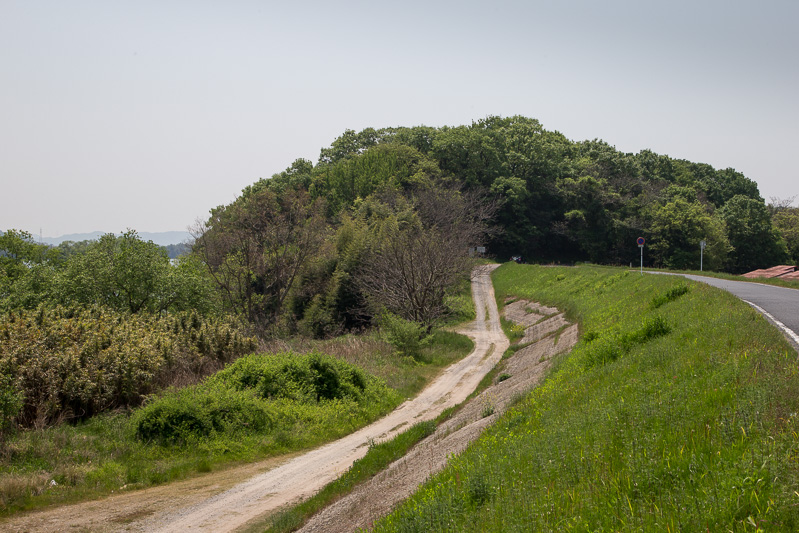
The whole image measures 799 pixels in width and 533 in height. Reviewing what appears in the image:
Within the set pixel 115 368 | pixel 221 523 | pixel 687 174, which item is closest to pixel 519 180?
pixel 687 174

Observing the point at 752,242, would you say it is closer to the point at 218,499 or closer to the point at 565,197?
the point at 565,197

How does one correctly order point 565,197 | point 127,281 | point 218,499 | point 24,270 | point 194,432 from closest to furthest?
point 218,499
point 194,432
point 127,281
point 24,270
point 565,197

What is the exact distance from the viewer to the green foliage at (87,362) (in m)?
17.4

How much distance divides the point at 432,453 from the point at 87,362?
1270 centimetres

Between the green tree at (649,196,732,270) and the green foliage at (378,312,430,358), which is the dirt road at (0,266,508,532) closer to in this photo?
the green foliage at (378,312,430,358)

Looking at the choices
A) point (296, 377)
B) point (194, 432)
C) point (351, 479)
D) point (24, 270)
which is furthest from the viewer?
point (24, 270)

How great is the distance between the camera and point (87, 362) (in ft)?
62.8

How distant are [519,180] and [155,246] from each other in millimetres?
46649

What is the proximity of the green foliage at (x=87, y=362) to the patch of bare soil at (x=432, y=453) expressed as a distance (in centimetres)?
1036

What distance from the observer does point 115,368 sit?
19516 millimetres

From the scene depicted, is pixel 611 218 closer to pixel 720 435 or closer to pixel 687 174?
pixel 687 174

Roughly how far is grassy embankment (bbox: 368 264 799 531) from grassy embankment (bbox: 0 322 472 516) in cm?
873

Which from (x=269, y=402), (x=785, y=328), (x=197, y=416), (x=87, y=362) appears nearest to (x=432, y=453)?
(x=197, y=416)

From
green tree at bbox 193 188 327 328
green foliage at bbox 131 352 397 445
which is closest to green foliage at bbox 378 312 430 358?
green foliage at bbox 131 352 397 445
